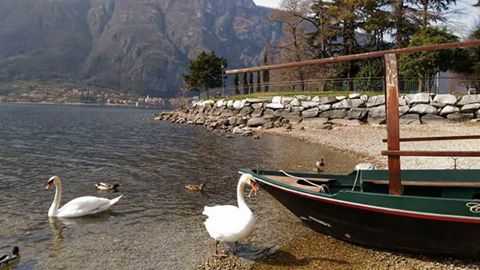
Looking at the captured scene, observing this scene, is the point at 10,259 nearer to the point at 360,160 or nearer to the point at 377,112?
the point at 360,160

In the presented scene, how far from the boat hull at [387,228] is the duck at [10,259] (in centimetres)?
599

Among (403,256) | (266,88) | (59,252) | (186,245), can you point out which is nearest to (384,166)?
(403,256)

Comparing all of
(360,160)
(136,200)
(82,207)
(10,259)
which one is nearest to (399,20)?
(360,160)

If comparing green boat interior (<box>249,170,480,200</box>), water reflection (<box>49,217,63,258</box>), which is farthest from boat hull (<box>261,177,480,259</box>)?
water reflection (<box>49,217,63,258</box>)

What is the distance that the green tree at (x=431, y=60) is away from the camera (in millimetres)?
39531

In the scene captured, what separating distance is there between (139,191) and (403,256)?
10105mm

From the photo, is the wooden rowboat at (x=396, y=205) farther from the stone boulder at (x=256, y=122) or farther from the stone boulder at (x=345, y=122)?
the stone boulder at (x=256, y=122)

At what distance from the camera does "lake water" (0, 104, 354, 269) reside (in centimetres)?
968

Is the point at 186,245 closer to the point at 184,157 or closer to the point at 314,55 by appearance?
the point at 184,157

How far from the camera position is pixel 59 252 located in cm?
972

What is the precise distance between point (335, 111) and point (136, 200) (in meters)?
28.5

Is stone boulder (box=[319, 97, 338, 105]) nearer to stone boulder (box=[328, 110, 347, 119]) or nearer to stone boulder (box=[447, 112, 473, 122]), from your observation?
stone boulder (box=[328, 110, 347, 119])

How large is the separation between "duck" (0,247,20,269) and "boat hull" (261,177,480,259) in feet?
19.7

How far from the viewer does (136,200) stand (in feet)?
47.7
